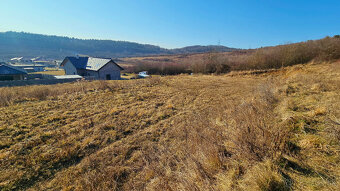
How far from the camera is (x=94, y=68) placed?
94.6ft

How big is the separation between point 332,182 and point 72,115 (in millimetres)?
8859

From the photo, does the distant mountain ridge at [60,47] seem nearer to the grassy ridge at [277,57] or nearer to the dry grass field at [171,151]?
the grassy ridge at [277,57]

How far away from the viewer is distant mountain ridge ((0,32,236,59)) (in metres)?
113

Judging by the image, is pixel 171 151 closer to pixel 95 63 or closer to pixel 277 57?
pixel 277 57

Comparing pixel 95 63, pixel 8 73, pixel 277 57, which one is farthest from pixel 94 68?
pixel 277 57

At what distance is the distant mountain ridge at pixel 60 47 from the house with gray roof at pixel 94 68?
87.4 meters

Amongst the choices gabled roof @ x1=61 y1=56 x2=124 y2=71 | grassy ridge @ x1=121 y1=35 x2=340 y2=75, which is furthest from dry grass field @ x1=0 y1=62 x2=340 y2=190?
gabled roof @ x1=61 y1=56 x2=124 y2=71

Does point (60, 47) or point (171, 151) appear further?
point (60, 47)

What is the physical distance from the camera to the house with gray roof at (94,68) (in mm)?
28391

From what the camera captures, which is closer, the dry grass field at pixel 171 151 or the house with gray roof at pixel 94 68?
the dry grass field at pixel 171 151

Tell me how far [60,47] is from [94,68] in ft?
444

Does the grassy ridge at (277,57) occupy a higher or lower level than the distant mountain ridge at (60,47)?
lower

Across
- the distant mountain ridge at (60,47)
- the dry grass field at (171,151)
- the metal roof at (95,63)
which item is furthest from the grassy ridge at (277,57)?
the distant mountain ridge at (60,47)

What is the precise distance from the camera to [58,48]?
128000mm
